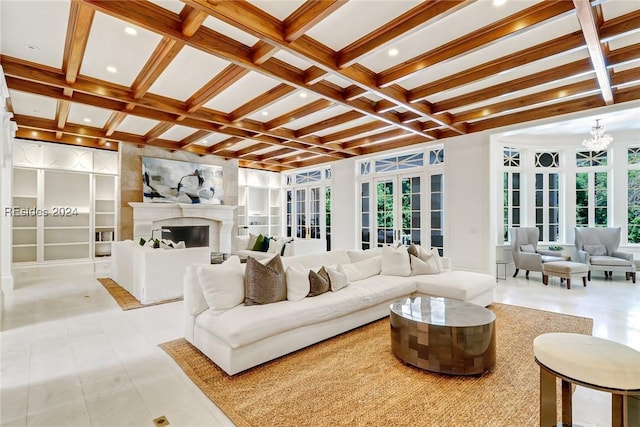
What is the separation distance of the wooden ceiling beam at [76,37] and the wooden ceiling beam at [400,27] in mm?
2346

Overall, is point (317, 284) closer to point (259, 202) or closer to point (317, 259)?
point (317, 259)

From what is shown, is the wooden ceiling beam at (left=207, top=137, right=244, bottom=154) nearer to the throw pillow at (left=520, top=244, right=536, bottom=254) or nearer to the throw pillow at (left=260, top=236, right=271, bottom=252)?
the throw pillow at (left=260, top=236, right=271, bottom=252)

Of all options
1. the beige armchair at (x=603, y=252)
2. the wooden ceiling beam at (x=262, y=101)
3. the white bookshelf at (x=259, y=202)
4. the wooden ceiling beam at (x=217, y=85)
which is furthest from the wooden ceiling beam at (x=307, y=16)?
the white bookshelf at (x=259, y=202)

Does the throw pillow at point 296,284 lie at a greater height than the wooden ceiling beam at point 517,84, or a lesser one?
lesser

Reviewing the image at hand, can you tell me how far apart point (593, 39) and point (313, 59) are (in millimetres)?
2671

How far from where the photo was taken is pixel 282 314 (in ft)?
9.04

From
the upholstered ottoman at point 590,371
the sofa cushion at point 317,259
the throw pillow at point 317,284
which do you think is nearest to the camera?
the upholstered ottoman at point 590,371

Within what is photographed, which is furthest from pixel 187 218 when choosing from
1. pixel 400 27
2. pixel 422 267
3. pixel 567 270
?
pixel 567 270

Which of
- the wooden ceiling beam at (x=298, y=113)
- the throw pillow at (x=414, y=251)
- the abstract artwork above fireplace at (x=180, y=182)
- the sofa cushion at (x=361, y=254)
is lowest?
the sofa cushion at (x=361, y=254)

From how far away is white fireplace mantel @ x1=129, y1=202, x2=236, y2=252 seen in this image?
7.14m

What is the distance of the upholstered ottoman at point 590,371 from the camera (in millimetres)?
1447

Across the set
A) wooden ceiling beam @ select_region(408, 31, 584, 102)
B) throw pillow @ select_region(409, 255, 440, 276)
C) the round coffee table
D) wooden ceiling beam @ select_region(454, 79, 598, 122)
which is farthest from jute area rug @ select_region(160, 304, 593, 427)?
wooden ceiling beam @ select_region(454, 79, 598, 122)

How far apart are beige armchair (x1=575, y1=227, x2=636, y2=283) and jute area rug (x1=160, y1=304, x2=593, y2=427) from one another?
4.68 meters

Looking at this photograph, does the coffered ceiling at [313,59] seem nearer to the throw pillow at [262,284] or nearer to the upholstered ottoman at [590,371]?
the throw pillow at [262,284]
